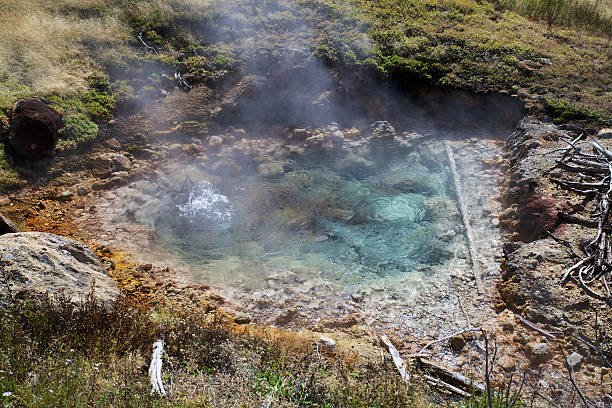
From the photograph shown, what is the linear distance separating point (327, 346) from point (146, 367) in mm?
1652

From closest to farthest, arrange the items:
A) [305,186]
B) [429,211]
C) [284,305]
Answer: [284,305], [429,211], [305,186]

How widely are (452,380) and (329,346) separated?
115cm

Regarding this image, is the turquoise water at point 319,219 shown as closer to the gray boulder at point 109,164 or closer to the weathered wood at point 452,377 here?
the gray boulder at point 109,164

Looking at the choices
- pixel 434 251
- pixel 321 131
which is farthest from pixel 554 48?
pixel 434 251

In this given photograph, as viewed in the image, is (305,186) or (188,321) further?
(305,186)

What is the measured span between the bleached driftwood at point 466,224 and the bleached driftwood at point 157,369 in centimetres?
371

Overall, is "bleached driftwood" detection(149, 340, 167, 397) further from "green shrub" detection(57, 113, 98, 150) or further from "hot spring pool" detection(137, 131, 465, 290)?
"green shrub" detection(57, 113, 98, 150)

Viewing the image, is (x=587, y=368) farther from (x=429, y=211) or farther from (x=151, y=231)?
(x=151, y=231)

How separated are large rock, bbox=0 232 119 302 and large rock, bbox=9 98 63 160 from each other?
2.72 meters

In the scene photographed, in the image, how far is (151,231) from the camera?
5.81 metres

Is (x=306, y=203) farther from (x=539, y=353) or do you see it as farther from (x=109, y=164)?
(x=539, y=353)

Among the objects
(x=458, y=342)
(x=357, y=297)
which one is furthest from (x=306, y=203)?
(x=458, y=342)

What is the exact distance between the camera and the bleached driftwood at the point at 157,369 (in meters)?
2.82

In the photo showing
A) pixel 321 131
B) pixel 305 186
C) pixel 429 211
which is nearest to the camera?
pixel 429 211
